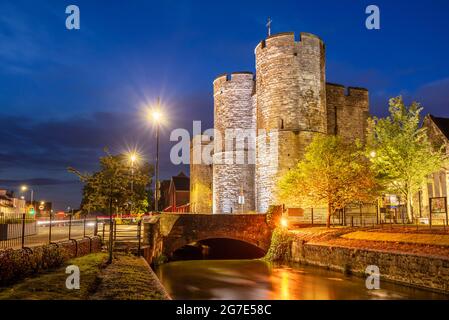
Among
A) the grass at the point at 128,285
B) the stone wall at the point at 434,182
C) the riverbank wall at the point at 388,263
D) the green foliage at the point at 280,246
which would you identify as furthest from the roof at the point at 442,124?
the grass at the point at 128,285

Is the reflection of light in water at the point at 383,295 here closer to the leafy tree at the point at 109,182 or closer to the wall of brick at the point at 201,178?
the leafy tree at the point at 109,182

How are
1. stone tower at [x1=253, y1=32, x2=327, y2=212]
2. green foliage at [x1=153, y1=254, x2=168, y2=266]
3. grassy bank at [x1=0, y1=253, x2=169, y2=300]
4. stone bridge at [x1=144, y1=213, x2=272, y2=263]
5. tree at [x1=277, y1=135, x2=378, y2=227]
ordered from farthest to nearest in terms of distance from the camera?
1. stone tower at [x1=253, y1=32, x2=327, y2=212]
2. stone bridge at [x1=144, y1=213, x2=272, y2=263]
3. tree at [x1=277, y1=135, x2=378, y2=227]
4. green foliage at [x1=153, y1=254, x2=168, y2=266]
5. grassy bank at [x1=0, y1=253, x2=169, y2=300]

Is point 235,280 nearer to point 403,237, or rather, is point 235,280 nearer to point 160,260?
point 160,260

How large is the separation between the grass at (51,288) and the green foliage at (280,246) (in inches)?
573

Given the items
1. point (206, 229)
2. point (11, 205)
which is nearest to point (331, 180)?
point (206, 229)

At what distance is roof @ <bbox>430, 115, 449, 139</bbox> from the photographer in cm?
2933

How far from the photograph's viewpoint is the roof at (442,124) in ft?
96.2

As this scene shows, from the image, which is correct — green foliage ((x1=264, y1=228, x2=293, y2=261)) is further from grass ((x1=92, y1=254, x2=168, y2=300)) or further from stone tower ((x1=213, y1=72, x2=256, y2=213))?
grass ((x1=92, y1=254, x2=168, y2=300))

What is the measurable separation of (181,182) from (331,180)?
46079 mm

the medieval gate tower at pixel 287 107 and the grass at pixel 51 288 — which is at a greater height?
the medieval gate tower at pixel 287 107

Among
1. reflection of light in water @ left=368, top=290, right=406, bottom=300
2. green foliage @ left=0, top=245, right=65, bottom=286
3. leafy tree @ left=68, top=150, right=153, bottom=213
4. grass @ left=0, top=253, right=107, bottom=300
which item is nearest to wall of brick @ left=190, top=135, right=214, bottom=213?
leafy tree @ left=68, top=150, right=153, bottom=213

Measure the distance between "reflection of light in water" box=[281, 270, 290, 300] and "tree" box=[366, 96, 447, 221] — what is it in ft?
31.3

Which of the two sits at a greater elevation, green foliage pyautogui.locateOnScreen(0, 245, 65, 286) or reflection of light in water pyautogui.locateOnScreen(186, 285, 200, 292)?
green foliage pyautogui.locateOnScreen(0, 245, 65, 286)
